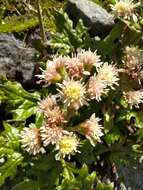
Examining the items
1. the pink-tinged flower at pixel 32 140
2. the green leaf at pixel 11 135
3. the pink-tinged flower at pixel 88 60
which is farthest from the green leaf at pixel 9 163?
the pink-tinged flower at pixel 88 60

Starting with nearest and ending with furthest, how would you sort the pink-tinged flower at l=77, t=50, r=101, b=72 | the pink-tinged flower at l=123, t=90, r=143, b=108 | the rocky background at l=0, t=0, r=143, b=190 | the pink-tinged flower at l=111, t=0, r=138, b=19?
the pink-tinged flower at l=77, t=50, r=101, b=72 < the pink-tinged flower at l=123, t=90, r=143, b=108 < the pink-tinged flower at l=111, t=0, r=138, b=19 < the rocky background at l=0, t=0, r=143, b=190

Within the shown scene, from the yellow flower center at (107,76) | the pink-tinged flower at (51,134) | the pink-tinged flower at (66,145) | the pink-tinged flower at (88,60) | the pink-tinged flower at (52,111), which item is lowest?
the pink-tinged flower at (66,145)

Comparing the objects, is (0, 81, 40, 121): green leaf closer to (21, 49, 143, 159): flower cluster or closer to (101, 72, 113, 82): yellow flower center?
(21, 49, 143, 159): flower cluster

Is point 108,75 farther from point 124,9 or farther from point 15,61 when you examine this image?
point 15,61

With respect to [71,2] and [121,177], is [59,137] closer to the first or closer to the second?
[121,177]

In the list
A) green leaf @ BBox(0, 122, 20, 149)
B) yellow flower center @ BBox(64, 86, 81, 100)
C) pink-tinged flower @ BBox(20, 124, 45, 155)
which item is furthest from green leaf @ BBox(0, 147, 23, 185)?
yellow flower center @ BBox(64, 86, 81, 100)

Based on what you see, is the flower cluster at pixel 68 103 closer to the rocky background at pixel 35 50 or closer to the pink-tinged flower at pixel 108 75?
the pink-tinged flower at pixel 108 75

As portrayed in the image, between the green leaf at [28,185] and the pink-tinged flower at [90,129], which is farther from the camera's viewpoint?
the green leaf at [28,185]

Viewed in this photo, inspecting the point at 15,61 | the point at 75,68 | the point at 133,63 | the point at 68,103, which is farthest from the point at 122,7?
the point at 15,61
